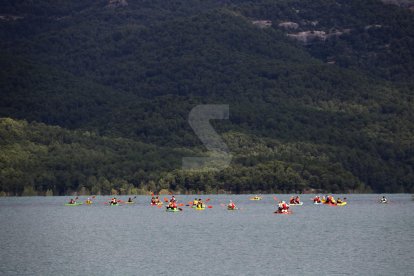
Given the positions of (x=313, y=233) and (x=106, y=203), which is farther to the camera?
(x=106, y=203)

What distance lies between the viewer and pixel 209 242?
305ft

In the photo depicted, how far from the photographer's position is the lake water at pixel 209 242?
74000 mm

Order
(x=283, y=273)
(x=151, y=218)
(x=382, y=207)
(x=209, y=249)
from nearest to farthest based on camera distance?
(x=283, y=273), (x=209, y=249), (x=151, y=218), (x=382, y=207)

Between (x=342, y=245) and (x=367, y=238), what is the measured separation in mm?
7489

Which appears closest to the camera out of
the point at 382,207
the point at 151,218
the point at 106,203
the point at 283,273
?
the point at 283,273

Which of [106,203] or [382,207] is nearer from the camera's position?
[382,207]

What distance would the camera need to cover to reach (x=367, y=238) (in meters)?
95.8

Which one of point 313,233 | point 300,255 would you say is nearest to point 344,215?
point 313,233

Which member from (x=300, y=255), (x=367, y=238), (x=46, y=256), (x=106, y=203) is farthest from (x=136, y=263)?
(x=106, y=203)

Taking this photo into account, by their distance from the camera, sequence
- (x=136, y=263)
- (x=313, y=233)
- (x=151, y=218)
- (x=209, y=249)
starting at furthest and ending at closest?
(x=151, y=218) < (x=313, y=233) < (x=209, y=249) < (x=136, y=263)

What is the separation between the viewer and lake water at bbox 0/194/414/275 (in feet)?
243

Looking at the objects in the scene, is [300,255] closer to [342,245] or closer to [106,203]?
[342,245]

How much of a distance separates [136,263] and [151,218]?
52226mm

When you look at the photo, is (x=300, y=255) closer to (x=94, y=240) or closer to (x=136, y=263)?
(x=136, y=263)
